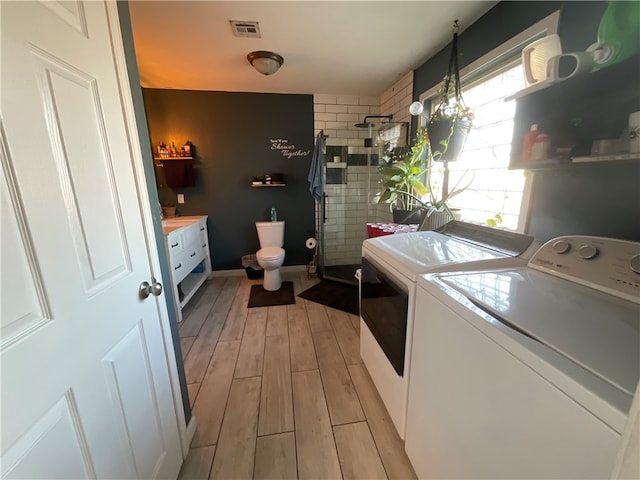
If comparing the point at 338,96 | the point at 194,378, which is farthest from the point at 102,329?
the point at 338,96

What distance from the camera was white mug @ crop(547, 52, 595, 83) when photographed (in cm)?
87

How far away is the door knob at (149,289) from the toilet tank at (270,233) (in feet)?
7.24

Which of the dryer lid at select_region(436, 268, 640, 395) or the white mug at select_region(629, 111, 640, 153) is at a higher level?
the white mug at select_region(629, 111, 640, 153)

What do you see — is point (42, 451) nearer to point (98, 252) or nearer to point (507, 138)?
point (98, 252)

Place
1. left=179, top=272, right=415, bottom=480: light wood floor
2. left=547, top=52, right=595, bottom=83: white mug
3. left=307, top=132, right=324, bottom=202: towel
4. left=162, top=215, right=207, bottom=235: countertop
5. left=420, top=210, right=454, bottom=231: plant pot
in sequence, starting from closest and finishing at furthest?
left=547, top=52, right=595, bottom=83: white mug < left=179, top=272, right=415, bottom=480: light wood floor < left=420, top=210, right=454, bottom=231: plant pot < left=162, top=215, right=207, bottom=235: countertop < left=307, top=132, right=324, bottom=202: towel

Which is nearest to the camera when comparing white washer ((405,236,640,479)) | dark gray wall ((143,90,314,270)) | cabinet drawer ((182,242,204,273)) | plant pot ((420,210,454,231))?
white washer ((405,236,640,479))

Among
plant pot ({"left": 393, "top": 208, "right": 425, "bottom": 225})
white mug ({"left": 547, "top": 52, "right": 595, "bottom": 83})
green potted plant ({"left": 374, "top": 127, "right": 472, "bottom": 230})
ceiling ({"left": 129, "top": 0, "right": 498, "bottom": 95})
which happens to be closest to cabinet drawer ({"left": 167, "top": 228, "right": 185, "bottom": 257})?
ceiling ({"left": 129, "top": 0, "right": 498, "bottom": 95})

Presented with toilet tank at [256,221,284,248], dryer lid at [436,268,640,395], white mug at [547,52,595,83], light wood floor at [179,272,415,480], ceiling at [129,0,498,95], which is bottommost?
light wood floor at [179,272,415,480]

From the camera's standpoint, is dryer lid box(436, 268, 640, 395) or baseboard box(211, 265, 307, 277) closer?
dryer lid box(436, 268, 640, 395)

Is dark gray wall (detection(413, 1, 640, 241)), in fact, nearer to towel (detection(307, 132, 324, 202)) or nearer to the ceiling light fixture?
the ceiling light fixture

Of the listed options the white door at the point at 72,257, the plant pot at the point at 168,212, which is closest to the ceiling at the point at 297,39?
the white door at the point at 72,257

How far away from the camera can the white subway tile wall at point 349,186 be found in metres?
3.25

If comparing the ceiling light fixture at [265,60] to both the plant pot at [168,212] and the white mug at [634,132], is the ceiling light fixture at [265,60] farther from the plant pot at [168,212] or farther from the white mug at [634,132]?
the white mug at [634,132]

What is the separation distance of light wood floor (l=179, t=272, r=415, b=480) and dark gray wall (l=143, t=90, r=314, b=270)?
1325 mm
